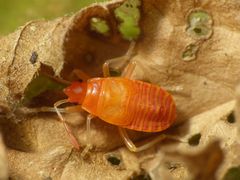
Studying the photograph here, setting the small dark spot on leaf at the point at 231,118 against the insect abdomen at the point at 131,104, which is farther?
the insect abdomen at the point at 131,104

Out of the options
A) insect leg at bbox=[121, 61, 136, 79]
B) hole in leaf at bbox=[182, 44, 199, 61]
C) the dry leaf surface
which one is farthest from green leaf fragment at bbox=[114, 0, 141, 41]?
hole in leaf at bbox=[182, 44, 199, 61]

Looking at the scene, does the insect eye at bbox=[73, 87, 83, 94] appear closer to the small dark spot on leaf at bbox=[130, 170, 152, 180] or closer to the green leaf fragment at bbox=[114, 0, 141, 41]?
the green leaf fragment at bbox=[114, 0, 141, 41]

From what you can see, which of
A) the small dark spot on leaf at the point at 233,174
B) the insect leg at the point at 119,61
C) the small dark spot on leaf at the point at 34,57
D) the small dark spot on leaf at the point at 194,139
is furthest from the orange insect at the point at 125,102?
the small dark spot on leaf at the point at 233,174

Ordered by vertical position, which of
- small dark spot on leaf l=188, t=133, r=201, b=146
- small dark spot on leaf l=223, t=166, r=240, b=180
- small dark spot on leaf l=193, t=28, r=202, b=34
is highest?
small dark spot on leaf l=193, t=28, r=202, b=34

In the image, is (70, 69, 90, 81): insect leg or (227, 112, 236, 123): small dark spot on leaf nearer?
(227, 112, 236, 123): small dark spot on leaf

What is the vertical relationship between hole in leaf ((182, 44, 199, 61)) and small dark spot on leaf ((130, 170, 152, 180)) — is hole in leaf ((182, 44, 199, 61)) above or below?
above

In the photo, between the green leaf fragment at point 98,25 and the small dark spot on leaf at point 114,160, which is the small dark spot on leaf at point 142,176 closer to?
the small dark spot on leaf at point 114,160

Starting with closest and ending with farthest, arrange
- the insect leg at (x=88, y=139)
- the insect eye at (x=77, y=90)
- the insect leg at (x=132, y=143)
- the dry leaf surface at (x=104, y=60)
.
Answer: the dry leaf surface at (x=104, y=60) → the insect leg at (x=88, y=139) → the insect leg at (x=132, y=143) → the insect eye at (x=77, y=90)
